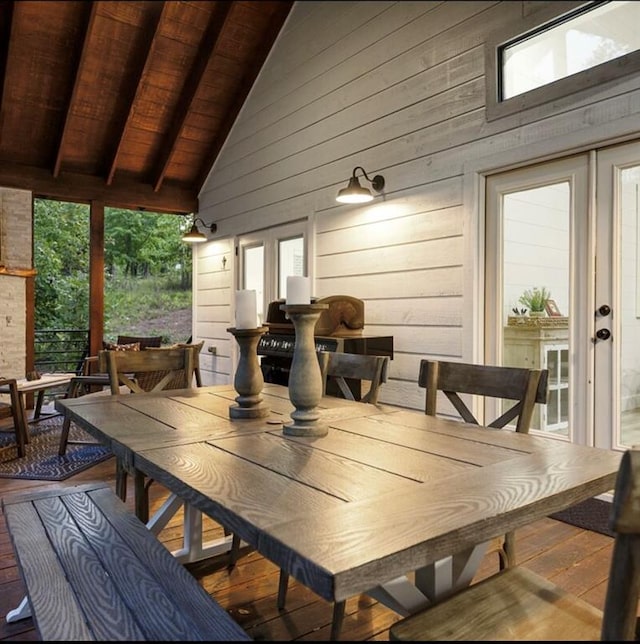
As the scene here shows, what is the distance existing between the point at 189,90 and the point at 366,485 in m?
3.69

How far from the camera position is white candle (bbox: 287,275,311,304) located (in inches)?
55.8

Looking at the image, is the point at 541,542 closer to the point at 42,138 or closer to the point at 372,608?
the point at 372,608

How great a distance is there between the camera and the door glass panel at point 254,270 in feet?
16.6

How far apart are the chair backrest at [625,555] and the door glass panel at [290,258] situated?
151 inches

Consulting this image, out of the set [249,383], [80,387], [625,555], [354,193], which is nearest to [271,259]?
[354,193]

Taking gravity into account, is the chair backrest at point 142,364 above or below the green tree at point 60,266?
below

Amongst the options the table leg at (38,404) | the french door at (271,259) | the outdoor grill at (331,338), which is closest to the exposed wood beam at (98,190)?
the french door at (271,259)

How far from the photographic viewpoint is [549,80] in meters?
2.59

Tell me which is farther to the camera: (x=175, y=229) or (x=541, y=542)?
(x=175, y=229)

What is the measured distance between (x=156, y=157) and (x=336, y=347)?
3469mm

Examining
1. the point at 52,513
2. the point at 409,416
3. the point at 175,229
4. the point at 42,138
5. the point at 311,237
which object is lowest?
the point at 52,513

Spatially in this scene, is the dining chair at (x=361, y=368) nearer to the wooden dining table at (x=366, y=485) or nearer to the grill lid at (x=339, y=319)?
the wooden dining table at (x=366, y=485)

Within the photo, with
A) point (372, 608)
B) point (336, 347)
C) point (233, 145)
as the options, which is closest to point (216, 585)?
point (372, 608)

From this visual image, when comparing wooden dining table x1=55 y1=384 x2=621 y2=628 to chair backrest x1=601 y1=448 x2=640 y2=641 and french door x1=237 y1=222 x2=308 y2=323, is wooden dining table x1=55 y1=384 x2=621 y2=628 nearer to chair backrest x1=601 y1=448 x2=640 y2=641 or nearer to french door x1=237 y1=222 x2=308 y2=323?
chair backrest x1=601 y1=448 x2=640 y2=641
